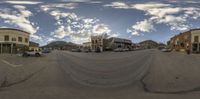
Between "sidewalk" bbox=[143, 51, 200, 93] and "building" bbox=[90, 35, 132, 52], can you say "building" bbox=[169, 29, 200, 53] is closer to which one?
"sidewalk" bbox=[143, 51, 200, 93]

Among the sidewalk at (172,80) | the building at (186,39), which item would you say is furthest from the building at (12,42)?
the sidewalk at (172,80)

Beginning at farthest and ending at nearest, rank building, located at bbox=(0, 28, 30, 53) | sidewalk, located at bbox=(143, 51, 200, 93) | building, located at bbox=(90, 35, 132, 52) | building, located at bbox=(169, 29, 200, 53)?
building, located at bbox=(0, 28, 30, 53)
building, located at bbox=(169, 29, 200, 53)
building, located at bbox=(90, 35, 132, 52)
sidewalk, located at bbox=(143, 51, 200, 93)

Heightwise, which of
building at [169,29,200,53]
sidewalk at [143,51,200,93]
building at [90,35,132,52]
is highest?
building at [169,29,200,53]

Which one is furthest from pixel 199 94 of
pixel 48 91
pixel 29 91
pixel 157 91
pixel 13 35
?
pixel 13 35

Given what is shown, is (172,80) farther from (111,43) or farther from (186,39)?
(186,39)

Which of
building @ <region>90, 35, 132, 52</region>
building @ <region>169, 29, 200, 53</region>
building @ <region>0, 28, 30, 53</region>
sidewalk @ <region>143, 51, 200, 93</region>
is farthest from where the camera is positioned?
building @ <region>0, 28, 30, 53</region>

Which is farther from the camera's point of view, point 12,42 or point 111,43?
point 12,42

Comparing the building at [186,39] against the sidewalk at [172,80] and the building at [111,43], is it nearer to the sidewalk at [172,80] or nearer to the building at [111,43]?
the sidewalk at [172,80]

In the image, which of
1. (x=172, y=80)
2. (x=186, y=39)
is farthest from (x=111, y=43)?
(x=186, y=39)

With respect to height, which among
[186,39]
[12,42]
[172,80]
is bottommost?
[172,80]

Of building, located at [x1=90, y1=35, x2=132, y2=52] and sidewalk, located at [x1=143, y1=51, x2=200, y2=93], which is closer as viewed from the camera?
sidewalk, located at [x1=143, y1=51, x2=200, y2=93]

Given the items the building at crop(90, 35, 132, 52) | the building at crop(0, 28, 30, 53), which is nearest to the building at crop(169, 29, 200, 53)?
the building at crop(90, 35, 132, 52)

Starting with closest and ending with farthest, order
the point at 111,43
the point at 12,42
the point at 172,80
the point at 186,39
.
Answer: the point at 172,80 → the point at 111,43 → the point at 186,39 → the point at 12,42

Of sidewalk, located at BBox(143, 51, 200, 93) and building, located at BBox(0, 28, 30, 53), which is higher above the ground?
building, located at BBox(0, 28, 30, 53)
